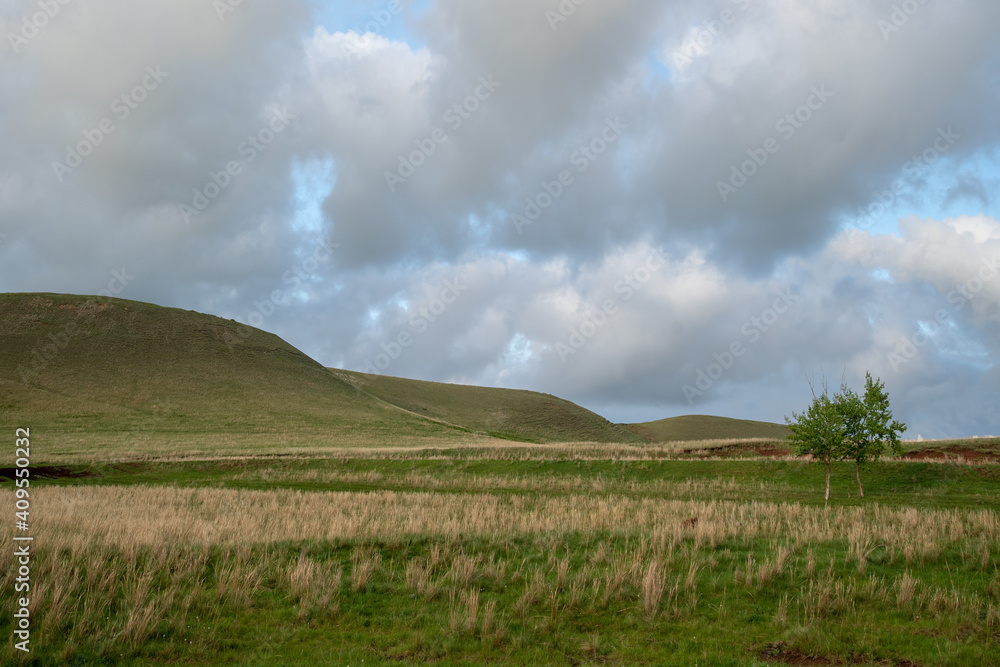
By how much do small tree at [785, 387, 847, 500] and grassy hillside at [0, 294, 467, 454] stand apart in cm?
4412

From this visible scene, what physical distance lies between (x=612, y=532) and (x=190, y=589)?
9.85 meters

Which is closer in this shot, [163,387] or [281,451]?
[281,451]

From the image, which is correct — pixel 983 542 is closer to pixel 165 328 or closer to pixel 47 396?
pixel 47 396

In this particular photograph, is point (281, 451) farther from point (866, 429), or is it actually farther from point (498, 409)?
point (498, 409)

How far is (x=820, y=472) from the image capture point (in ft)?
116

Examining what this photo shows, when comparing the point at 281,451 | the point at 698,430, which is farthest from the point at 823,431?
the point at 698,430

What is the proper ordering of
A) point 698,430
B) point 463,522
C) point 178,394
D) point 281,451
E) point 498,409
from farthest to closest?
1. point 698,430
2. point 498,409
3. point 178,394
4. point 281,451
5. point 463,522

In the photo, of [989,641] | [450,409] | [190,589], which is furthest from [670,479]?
[450,409]

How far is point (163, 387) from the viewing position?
93250 mm

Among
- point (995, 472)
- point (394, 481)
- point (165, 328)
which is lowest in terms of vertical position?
point (394, 481)

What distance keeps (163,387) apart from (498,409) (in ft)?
260

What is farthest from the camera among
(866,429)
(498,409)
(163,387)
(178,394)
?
(498,409)

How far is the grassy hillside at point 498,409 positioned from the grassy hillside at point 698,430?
16641mm

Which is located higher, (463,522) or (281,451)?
(463,522)
